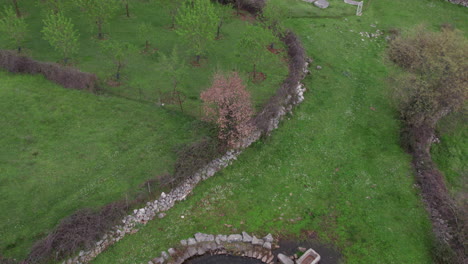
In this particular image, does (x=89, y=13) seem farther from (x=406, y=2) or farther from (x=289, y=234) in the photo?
(x=406, y=2)

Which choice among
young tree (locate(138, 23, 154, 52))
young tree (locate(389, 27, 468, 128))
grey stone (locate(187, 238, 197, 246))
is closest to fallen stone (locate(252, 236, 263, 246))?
grey stone (locate(187, 238, 197, 246))

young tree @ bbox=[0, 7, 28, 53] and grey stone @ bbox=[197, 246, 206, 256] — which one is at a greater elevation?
young tree @ bbox=[0, 7, 28, 53]

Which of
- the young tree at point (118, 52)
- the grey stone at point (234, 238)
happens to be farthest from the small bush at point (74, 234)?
the young tree at point (118, 52)

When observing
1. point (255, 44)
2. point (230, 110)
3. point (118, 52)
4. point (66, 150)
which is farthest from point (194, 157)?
point (255, 44)

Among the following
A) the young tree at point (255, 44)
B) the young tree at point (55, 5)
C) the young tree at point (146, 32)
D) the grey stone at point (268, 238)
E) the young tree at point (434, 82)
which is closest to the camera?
the grey stone at point (268, 238)

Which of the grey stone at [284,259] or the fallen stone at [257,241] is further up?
the fallen stone at [257,241]

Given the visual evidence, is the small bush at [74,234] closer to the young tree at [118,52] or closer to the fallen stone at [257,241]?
the fallen stone at [257,241]

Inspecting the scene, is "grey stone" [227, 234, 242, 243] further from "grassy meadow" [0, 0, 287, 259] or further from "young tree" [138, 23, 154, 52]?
"young tree" [138, 23, 154, 52]

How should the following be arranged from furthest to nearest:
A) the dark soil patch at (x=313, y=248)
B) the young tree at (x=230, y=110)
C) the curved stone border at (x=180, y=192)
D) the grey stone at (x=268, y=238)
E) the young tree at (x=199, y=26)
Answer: the young tree at (x=199, y=26) → the young tree at (x=230, y=110) → the grey stone at (x=268, y=238) → the dark soil patch at (x=313, y=248) → the curved stone border at (x=180, y=192)
